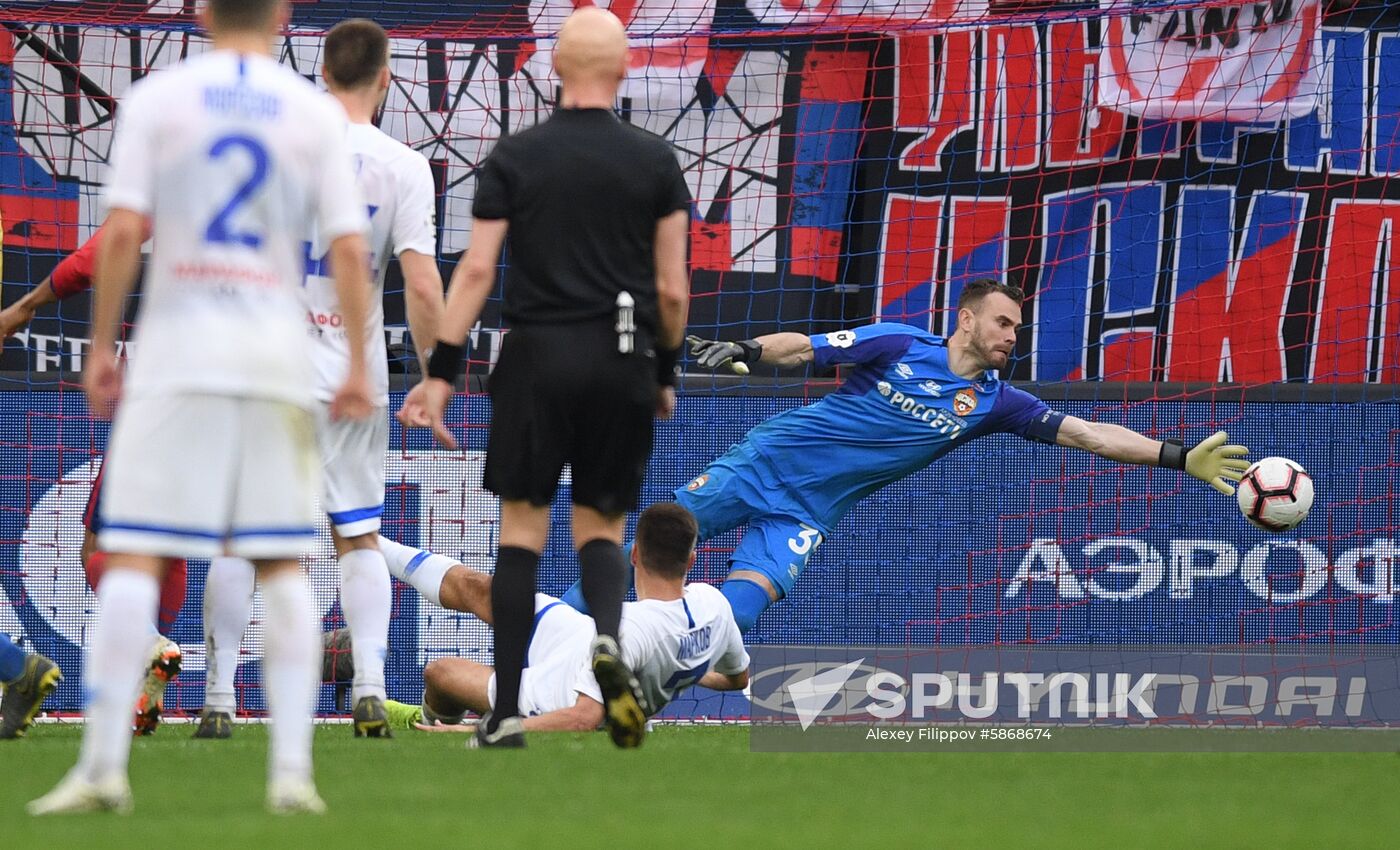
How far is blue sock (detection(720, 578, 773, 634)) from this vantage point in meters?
7.41

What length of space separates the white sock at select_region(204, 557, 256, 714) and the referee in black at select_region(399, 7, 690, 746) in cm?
113

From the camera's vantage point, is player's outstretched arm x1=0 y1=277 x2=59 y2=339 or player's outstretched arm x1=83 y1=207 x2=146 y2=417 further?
player's outstretched arm x1=0 y1=277 x2=59 y2=339

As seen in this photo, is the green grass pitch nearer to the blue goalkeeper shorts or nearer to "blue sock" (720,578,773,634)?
"blue sock" (720,578,773,634)

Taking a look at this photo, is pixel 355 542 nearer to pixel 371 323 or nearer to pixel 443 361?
pixel 371 323

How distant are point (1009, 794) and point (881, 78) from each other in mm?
6063

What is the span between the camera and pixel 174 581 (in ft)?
22.7

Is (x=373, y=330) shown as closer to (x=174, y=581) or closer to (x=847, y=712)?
(x=174, y=581)

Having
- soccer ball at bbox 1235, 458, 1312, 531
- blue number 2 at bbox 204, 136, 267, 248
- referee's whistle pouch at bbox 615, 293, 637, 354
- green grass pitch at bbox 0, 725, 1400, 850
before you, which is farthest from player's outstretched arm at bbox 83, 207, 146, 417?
soccer ball at bbox 1235, 458, 1312, 531

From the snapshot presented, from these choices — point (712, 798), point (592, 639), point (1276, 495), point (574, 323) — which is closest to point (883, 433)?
point (1276, 495)

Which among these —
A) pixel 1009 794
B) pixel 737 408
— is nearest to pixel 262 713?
pixel 737 408

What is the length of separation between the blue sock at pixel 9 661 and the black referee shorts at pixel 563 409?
69.7 inches

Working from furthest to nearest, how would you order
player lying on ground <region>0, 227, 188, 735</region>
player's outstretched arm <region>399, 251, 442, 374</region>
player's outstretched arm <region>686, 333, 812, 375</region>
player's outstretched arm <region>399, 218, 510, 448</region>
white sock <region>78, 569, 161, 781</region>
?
player's outstretched arm <region>686, 333, 812, 375</region>
player lying on ground <region>0, 227, 188, 735</region>
player's outstretched arm <region>399, 251, 442, 374</region>
player's outstretched arm <region>399, 218, 510, 448</region>
white sock <region>78, 569, 161, 781</region>

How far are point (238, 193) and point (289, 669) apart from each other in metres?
0.85

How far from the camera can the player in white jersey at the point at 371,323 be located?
553 centimetres
